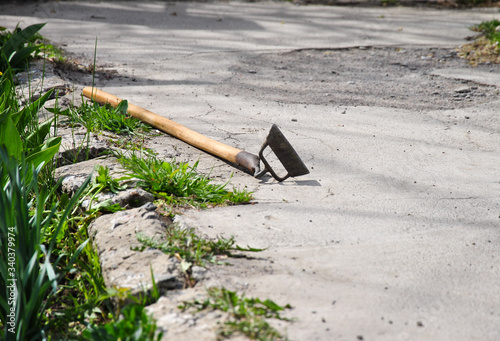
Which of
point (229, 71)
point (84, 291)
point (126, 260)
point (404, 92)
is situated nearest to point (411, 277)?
point (126, 260)

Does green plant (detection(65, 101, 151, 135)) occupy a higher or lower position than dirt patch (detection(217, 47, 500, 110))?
lower

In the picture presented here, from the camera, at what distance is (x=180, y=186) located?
2270 mm

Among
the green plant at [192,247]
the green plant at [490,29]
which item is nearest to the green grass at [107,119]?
the green plant at [192,247]

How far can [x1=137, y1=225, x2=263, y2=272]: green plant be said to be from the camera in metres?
1.73

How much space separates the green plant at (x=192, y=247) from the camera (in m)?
1.73

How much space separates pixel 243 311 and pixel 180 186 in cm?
96

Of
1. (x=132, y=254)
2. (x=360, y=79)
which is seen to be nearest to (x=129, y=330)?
(x=132, y=254)

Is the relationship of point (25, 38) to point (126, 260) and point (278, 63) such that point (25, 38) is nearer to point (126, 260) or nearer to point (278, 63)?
point (278, 63)

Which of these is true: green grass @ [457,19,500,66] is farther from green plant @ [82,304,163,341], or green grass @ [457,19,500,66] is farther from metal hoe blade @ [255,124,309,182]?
green plant @ [82,304,163,341]

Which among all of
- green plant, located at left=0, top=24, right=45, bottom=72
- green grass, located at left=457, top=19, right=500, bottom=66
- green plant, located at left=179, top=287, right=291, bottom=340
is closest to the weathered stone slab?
green plant, located at left=179, top=287, right=291, bottom=340

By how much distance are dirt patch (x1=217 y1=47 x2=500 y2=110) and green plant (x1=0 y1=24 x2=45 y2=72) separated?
1.53 m

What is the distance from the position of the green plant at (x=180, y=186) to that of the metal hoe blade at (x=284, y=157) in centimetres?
23

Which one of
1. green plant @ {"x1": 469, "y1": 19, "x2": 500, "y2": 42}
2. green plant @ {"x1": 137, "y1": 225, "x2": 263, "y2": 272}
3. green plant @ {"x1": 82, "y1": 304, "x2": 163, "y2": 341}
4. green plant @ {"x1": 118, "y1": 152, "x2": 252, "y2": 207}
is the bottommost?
green plant @ {"x1": 82, "y1": 304, "x2": 163, "y2": 341}

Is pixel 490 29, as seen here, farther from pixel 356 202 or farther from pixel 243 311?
pixel 243 311
